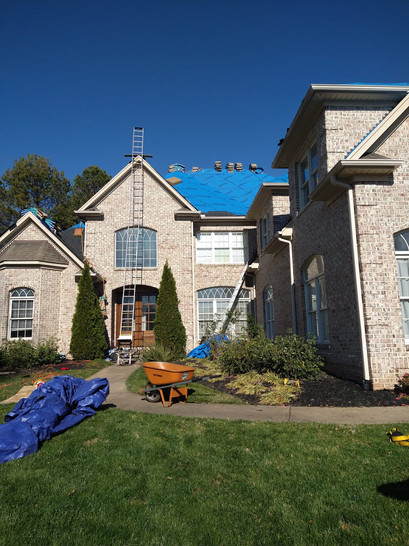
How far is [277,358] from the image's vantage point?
9055 mm

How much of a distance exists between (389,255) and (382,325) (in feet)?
4.97

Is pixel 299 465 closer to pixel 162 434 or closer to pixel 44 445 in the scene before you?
pixel 162 434

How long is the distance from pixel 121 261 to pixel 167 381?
11925 mm

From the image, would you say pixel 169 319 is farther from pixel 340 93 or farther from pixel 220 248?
pixel 340 93

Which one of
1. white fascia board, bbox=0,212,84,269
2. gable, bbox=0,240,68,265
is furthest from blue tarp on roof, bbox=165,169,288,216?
gable, bbox=0,240,68,265

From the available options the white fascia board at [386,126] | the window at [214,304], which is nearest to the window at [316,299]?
the white fascia board at [386,126]

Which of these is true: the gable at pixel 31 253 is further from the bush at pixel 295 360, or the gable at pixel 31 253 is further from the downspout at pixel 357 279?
the downspout at pixel 357 279

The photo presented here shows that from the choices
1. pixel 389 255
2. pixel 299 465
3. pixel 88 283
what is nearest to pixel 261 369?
pixel 389 255

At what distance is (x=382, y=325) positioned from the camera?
7.79 m

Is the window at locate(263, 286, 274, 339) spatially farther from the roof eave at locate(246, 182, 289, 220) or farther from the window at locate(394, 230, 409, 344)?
the window at locate(394, 230, 409, 344)

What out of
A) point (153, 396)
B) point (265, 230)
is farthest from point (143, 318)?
point (153, 396)

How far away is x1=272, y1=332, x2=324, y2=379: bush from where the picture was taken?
8.79 metres

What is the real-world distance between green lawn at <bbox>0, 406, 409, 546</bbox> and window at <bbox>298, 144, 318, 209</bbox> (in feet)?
25.3

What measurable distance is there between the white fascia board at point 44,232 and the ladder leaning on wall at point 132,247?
2.27 m
